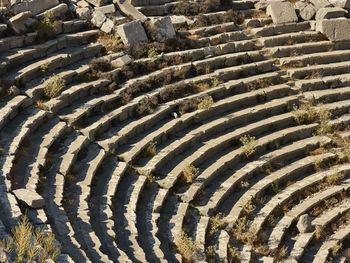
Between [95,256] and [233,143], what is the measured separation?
7640 millimetres

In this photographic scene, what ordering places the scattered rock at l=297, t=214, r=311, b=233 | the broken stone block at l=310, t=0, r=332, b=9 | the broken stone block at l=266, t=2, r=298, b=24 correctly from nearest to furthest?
the scattered rock at l=297, t=214, r=311, b=233
the broken stone block at l=266, t=2, r=298, b=24
the broken stone block at l=310, t=0, r=332, b=9

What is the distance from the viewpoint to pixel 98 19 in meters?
20.1

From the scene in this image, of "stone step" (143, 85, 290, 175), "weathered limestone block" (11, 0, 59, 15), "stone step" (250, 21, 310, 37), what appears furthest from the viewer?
"stone step" (250, 21, 310, 37)

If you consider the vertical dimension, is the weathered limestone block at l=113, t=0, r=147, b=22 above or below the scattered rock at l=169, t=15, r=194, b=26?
above

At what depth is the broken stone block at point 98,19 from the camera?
65.9ft

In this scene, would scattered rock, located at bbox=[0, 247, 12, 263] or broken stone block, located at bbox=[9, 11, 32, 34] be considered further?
broken stone block, located at bbox=[9, 11, 32, 34]

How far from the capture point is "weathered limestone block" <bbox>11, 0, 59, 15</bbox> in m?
18.6

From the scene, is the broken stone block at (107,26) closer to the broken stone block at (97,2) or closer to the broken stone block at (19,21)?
the broken stone block at (97,2)

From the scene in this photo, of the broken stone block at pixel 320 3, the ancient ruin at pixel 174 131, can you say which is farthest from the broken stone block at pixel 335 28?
the broken stone block at pixel 320 3

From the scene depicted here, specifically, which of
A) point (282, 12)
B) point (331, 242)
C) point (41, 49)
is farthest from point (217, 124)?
point (282, 12)

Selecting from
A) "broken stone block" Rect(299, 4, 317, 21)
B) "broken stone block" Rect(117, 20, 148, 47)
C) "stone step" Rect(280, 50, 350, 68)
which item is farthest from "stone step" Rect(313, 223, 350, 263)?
"broken stone block" Rect(299, 4, 317, 21)

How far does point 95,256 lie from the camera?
11297 millimetres

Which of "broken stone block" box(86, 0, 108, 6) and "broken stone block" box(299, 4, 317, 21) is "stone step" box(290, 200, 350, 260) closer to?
"broken stone block" box(299, 4, 317, 21)

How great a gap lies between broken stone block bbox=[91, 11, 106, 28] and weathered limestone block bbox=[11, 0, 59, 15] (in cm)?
129
